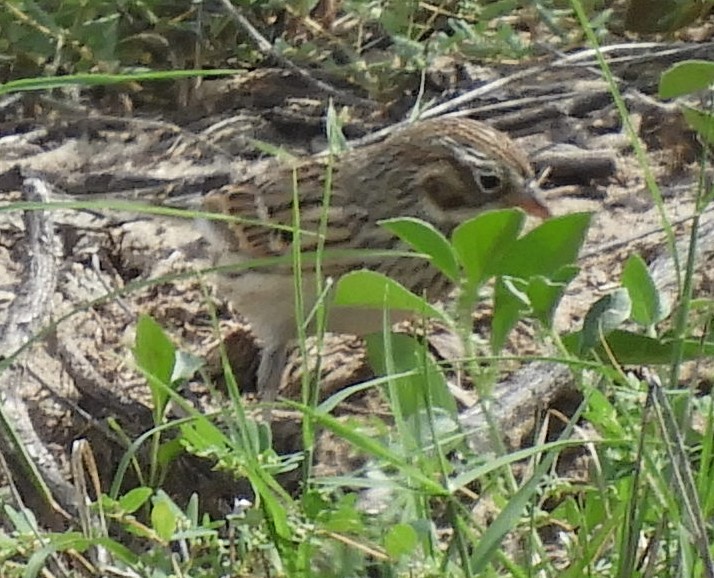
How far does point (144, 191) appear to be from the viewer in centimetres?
396

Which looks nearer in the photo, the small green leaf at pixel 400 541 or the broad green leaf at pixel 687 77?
the small green leaf at pixel 400 541

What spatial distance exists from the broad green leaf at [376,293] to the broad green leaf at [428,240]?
0.18 feet

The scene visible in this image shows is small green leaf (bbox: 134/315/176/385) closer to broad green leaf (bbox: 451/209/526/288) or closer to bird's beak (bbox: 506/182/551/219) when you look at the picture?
broad green leaf (bbox: 451/209/526/288)

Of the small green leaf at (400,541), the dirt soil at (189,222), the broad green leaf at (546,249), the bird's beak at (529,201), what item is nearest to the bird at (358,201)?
the bird's beak at (529,201)

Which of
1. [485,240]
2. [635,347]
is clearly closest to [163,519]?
[485,240]

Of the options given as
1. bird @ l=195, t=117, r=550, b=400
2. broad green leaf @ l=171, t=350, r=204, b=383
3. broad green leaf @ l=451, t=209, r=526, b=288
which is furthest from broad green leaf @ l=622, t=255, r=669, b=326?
bird @ l=195, t=117, r=550, b=400

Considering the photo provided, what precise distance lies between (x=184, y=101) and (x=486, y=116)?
788 millimetres

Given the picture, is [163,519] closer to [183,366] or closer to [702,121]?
[183,366]

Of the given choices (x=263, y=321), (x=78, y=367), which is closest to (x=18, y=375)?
(x=78, y=367)

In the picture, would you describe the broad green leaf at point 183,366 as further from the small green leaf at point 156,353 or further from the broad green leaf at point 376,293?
the broad green leaf at point 376,293

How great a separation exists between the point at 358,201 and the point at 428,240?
4.87 ft

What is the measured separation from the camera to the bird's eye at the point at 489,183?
3424 mm

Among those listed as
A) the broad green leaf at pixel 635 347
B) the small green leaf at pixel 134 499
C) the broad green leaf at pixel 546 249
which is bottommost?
A: the small green leaf at pixel 134 499

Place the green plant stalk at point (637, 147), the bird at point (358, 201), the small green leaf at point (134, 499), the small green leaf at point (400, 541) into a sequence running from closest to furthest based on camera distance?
the small green leaf at point (400, 541) < the small green leaf at point (134, 499) < the green plant stalk at point (637, 147) < the bird at point (358, 201)
